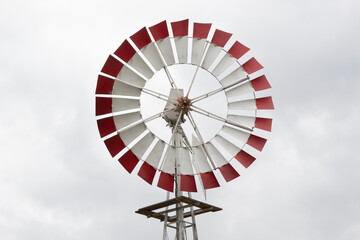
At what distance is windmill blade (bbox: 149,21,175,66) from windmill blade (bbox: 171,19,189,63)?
172mm

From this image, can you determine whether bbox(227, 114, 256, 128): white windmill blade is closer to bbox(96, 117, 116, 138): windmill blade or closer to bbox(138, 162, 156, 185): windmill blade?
bbox(138, 162, 156, 185): windmill blade

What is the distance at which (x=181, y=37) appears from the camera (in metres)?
9.62

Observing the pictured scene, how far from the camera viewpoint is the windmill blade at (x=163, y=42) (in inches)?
376

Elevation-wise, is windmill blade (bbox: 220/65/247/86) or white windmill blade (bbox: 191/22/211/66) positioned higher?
white windmill blade (bbox: 191/22/211/66)

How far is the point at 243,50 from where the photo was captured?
32.9ft

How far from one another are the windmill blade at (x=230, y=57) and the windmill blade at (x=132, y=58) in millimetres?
1485

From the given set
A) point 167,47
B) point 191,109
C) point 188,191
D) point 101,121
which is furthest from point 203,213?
→ point 167,47


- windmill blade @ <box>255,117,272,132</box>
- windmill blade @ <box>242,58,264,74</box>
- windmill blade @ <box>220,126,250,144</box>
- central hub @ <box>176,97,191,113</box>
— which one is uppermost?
windmill blade @ <box>242,58,264,74</box>

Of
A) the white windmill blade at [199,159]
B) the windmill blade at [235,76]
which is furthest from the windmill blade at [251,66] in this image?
the white windmill blade at [199,159]

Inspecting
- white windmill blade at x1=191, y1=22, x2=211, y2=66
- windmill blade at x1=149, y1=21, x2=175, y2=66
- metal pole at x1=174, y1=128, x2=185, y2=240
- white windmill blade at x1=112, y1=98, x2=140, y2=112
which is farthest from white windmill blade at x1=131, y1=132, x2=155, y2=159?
white windmill blade at x1=191, y1=22, x2=211, y2=66

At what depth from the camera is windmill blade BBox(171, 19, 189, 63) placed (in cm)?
959

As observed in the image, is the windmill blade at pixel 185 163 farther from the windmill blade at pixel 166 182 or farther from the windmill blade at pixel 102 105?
the windmill blade at pixel 102 105

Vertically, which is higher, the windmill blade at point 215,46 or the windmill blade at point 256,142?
the windmill blade at point 215,46

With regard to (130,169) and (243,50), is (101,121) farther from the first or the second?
(243,50)
